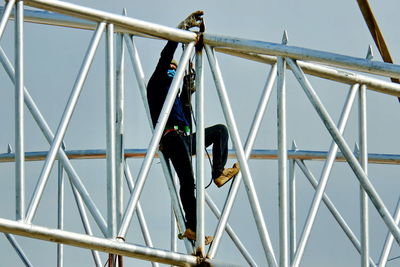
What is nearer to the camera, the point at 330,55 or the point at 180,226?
the point at 330,55

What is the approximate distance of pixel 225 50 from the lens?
21234 millimetres

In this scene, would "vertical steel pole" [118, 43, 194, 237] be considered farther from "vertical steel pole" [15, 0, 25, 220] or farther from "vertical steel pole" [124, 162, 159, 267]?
"vertical steel pole" [124, 162, 159, 267]

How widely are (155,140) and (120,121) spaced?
127cm

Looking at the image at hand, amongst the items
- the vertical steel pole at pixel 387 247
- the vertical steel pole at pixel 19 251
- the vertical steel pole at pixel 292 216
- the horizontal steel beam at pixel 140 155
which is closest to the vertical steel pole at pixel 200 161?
the vertical steel pole at pixel 387 247

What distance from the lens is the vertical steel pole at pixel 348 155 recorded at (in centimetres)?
1972

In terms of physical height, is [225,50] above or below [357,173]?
above

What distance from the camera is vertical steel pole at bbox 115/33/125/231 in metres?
20.4

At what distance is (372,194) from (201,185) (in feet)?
8.67

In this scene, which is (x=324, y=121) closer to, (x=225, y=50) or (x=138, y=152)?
(x=225, y=50)

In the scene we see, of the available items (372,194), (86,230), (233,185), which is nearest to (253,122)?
(233,185)

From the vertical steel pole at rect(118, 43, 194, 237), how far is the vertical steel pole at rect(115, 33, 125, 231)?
0.68 m

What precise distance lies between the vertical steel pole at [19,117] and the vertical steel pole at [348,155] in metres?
4.09

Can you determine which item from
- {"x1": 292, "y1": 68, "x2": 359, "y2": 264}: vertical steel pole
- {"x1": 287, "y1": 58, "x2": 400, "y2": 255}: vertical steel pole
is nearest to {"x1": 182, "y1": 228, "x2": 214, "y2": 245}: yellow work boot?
{"x1": 292, "y1": 68, "x2": 359, "y2": 264}: vertical steel pole

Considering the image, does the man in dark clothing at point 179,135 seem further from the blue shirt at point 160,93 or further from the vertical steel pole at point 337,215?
the vertical steel pole at point 337,215
